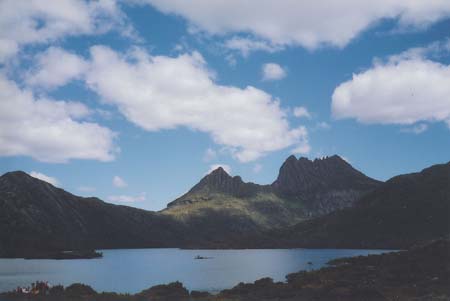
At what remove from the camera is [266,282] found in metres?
112

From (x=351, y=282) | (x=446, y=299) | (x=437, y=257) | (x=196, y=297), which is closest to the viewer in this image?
(x=446, y=299)

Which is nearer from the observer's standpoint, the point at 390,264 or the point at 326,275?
the point at 326,275

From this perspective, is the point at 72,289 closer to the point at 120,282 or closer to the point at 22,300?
the point at 22,300

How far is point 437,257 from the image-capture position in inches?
5039

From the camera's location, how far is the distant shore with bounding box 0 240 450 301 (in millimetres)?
92625

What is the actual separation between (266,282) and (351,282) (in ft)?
62.7

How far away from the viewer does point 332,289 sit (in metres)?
97.1

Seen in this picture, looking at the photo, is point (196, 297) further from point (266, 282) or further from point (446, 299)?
point (446, 299)

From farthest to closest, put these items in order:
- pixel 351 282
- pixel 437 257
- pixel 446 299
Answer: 1. pixel 437 257
2. pixel 351 282
3. pixel 446 299

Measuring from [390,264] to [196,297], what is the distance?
6141 centimetres

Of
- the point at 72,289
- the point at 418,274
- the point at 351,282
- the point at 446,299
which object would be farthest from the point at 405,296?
the point at 72,289

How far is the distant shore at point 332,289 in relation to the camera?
92625 mm

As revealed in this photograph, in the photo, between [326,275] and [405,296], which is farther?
[326,275]

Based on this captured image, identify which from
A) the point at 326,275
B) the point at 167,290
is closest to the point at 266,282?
the point at 326,275
